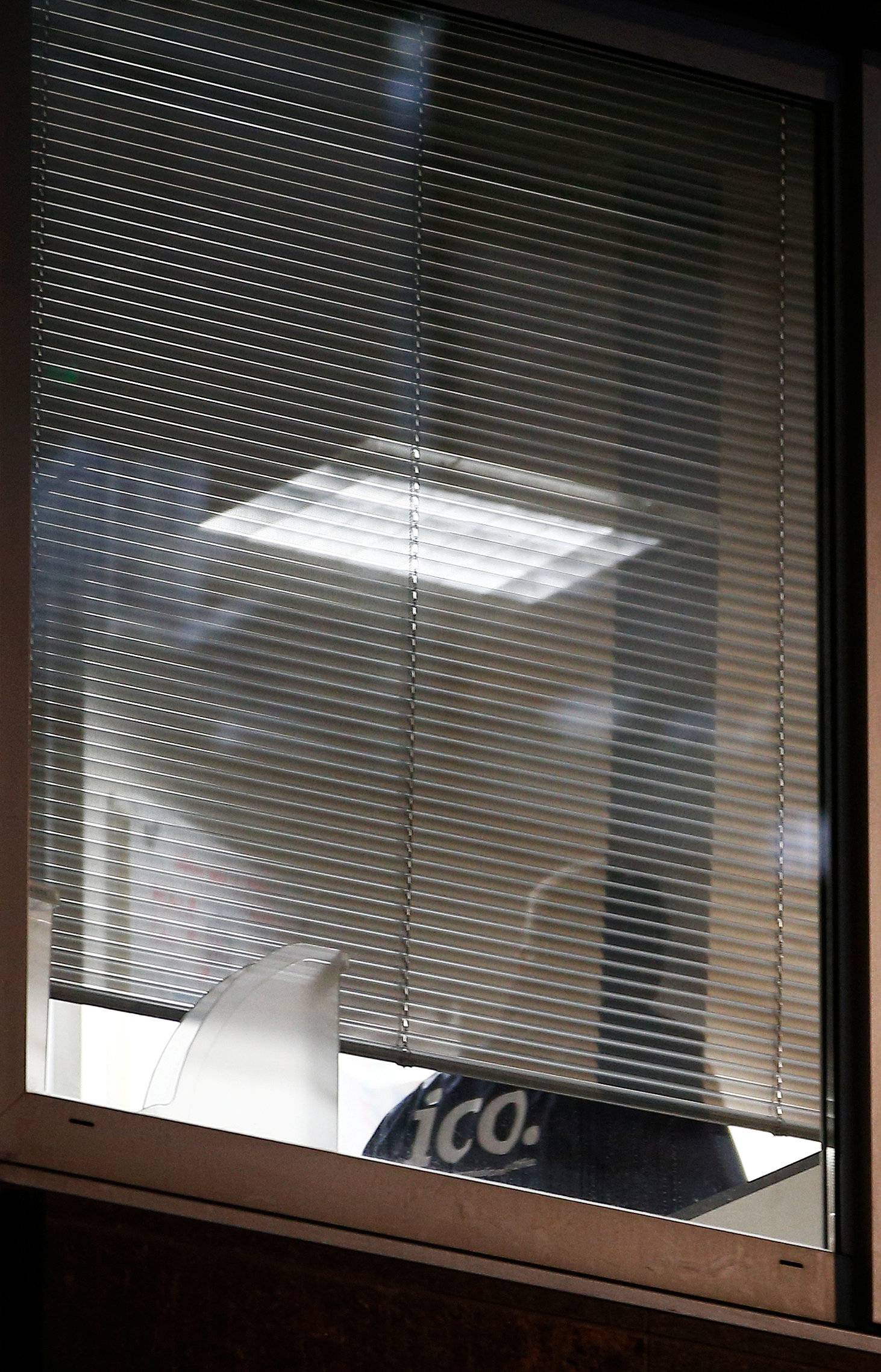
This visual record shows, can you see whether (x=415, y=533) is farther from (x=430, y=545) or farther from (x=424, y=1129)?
(x=424, y=1129)

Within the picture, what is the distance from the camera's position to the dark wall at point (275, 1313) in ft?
4.57

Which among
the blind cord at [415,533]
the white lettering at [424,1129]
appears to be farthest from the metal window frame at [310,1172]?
the blind cord at [415,533]

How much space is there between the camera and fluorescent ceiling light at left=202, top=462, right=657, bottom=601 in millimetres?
1620

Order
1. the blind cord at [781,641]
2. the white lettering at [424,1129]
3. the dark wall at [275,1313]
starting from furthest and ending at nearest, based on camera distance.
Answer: the blind cord at [781,641] < the white lettering at [424,1129] < the dark wall at [275,1313]

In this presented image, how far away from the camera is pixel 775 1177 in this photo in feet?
5.46

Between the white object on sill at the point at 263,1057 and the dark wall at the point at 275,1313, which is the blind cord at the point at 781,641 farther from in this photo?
the white object on sill at the point at 263,1057

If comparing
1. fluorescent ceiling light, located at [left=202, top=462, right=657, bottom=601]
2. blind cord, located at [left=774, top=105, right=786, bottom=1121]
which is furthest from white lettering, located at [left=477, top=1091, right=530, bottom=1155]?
fluorescent ceiling light, located at [left=202, top=462, right=657, bottom=601]

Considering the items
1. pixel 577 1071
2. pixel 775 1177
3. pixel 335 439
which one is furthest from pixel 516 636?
pixel 775 1177

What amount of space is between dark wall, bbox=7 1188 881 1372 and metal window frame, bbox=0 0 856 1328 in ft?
0.08

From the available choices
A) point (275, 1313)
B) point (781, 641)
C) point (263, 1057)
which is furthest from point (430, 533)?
point (275, 1313)

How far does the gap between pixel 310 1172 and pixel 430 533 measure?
0.71 metres

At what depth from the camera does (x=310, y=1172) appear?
1.50 metres

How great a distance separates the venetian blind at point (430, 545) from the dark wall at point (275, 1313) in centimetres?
22

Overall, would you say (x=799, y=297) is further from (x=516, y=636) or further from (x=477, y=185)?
(x=516, y=636)
